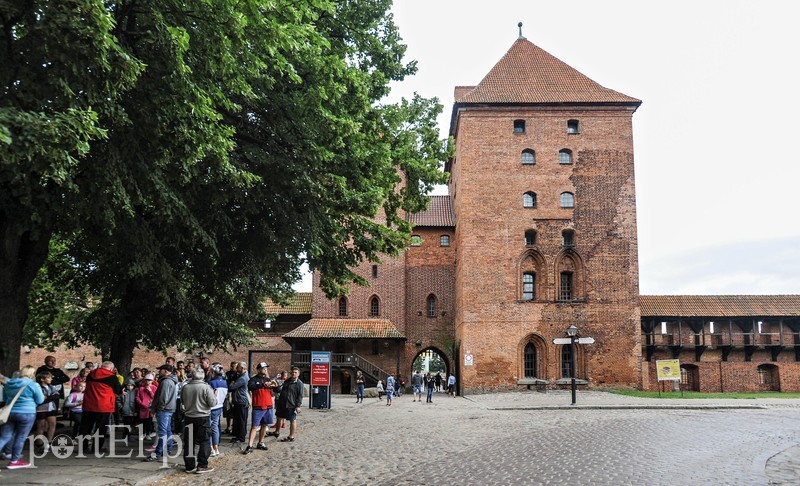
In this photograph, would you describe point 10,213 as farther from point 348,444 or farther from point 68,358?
point 68,358

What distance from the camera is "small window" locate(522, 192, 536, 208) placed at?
35.2 m

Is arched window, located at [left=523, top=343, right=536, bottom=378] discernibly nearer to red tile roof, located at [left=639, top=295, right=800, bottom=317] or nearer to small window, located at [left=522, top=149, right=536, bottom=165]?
red tile roof, located at [left=639, top=295, right=800, bottom=317]

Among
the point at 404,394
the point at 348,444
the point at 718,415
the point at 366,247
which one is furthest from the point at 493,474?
the point at 404,394

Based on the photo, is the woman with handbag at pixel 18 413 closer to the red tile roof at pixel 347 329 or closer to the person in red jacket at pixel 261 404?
the person in red jacket at pixel 261 404

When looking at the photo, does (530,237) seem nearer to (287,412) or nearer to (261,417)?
(287,412)

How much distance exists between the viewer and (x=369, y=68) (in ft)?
51.9

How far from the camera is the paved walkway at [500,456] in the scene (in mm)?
8922

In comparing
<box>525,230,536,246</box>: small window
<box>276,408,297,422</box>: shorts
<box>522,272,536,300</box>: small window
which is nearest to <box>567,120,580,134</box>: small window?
<box>525,230,536,246</box>: small window

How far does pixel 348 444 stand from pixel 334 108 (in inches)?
258

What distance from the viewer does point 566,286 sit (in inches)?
1389

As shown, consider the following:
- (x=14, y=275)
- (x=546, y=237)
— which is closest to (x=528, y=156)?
(x=546, y=237)

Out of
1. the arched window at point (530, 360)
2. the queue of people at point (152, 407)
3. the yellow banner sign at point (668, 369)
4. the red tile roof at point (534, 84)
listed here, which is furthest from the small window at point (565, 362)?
the queue of people at point (152, 407)

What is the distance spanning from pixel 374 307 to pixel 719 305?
20.1m

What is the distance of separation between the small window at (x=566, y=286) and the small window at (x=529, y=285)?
1.38 metres
